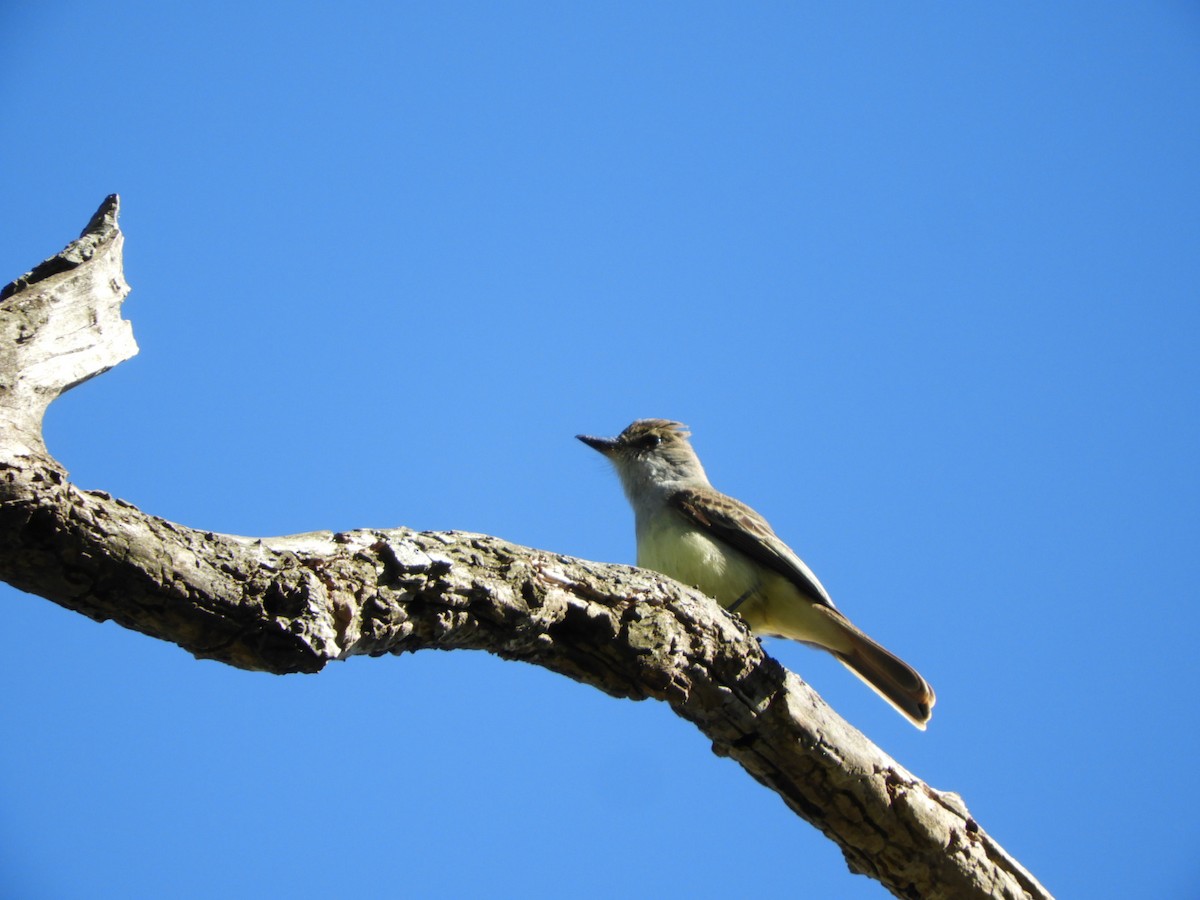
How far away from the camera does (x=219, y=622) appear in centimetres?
294

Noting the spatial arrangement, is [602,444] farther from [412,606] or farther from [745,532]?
[412,606]

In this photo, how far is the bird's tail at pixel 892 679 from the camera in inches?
246

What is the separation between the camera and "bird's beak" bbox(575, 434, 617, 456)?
8.81 m

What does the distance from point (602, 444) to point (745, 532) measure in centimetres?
232

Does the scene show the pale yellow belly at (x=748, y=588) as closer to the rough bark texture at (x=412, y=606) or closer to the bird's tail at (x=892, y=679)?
the bird's tail at (x=892, y=679)

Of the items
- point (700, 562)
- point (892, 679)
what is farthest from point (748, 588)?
point (892, 679)

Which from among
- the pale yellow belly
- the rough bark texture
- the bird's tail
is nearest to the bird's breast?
the pale yellow belly

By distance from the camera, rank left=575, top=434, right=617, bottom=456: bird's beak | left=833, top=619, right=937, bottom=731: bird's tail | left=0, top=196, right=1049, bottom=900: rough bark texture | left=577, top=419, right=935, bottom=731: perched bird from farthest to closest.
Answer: left=575, top=434, right=617, bottom=456: bird's beak, left=577, top=419, right=935, bottom=731: perched bird, left=833, top=619, right=937, bottom=731: bird's tail, left=0, top=196, right=1049, bottom=900: rough bark texture

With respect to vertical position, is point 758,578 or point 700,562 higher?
point 758,578

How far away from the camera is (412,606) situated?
3488 millimetres

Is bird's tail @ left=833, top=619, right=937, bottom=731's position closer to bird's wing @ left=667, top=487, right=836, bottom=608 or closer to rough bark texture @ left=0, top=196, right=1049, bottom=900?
bird's wing @ left=667, top=487, right=836, bottom=608

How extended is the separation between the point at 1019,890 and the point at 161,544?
4.26 m

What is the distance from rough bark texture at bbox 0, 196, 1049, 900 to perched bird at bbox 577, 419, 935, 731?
60.2 inches

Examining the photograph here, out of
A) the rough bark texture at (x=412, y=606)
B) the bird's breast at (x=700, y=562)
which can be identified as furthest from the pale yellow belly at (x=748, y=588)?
the rough bark texture at (x=412, y=606)
